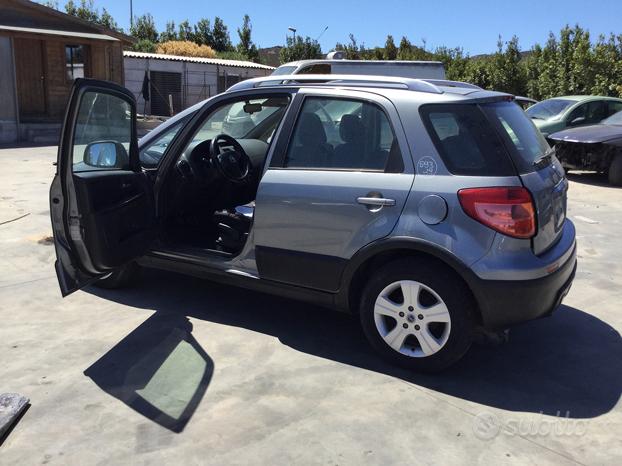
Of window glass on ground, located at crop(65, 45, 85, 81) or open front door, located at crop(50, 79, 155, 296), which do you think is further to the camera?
window glass on ground, located at crop(65, 45, 85, 81)

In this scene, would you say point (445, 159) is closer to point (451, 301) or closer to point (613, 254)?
point (451, 301)

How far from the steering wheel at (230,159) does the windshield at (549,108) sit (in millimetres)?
9881

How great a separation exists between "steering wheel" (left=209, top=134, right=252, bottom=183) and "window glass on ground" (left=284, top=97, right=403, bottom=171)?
3.07ft

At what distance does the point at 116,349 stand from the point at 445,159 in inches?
95.7

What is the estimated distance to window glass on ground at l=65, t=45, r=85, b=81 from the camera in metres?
20.0

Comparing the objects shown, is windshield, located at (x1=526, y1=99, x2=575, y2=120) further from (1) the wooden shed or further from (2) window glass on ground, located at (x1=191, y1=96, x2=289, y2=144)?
(1) the wooden shed

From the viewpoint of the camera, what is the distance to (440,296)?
11.0 ft

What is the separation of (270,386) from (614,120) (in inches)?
428

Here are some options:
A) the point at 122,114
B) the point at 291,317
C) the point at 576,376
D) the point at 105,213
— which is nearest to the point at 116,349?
the point at 105,213

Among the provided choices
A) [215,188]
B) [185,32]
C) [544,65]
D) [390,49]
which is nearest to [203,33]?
[185,32]

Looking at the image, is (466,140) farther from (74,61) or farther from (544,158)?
(74,61)

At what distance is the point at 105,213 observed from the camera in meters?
3.77

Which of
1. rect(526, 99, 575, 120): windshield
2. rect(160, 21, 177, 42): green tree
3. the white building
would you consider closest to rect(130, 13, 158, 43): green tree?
rect(160, 21, 177, 42): green tree

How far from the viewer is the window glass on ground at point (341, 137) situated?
359 centimetres
